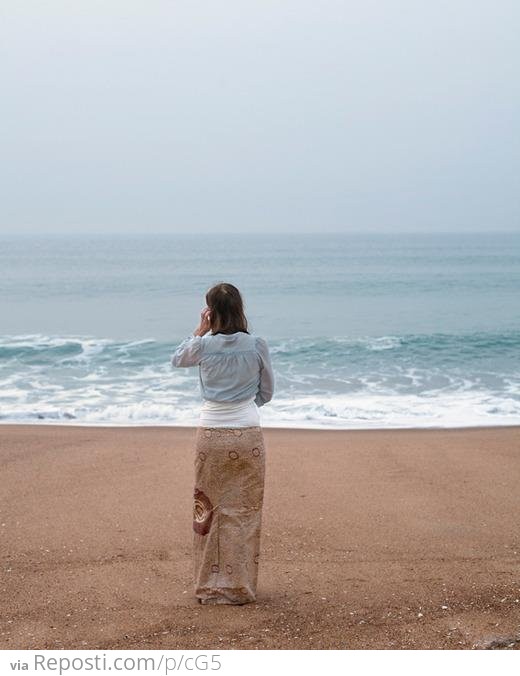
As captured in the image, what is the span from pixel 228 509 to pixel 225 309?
1133 millimetres

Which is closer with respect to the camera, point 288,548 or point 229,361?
point 229,361

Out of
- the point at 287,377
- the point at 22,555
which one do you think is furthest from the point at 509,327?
the point at 22,555

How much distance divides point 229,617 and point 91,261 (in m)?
64.7

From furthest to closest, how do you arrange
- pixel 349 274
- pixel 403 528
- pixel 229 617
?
pixel 349 274 < pixel 403 528 < pixel 229 617

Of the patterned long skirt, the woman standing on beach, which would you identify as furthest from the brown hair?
the patterned long skirt

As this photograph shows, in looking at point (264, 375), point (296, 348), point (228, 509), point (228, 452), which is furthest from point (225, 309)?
point (296, 348)

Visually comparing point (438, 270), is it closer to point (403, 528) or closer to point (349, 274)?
point (349, 274)

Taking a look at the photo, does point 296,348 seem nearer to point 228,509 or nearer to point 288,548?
point 288,548

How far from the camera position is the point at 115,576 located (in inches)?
213

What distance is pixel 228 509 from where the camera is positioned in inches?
190

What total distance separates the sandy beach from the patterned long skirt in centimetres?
17

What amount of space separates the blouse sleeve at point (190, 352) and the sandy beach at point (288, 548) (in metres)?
1.40

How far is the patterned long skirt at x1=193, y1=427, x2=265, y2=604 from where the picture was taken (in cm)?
479

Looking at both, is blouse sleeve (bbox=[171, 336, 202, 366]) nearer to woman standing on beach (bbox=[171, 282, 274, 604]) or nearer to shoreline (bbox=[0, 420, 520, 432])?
woman standing on beach (bbox=[171, 282, 274, 604])
